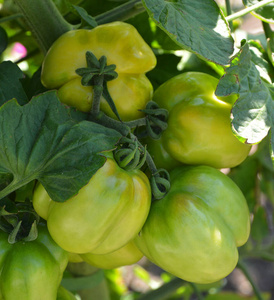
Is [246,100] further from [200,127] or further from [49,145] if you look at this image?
[49,145]

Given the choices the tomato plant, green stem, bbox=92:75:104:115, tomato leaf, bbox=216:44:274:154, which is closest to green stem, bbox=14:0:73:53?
the tomato plant

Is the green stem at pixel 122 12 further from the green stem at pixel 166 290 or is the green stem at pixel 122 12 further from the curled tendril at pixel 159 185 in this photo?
the green stem at pixel 166 290

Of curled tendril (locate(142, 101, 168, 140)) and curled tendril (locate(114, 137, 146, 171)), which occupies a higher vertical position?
curled tendril (locate(114, 137, 146, 171))

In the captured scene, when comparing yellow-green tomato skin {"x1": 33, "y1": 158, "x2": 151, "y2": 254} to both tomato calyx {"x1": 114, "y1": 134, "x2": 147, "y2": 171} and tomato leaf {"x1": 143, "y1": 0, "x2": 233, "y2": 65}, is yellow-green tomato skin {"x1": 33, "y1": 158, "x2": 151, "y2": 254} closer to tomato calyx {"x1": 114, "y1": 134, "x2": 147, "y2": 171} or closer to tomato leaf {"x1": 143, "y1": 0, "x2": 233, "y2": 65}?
tomato calyx {"x1": 114, "y1": 134, "x2": 147, "y2": 171}

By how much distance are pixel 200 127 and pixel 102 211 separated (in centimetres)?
17

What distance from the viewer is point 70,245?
1.71 ft

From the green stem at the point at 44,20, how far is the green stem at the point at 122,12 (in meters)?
0.05

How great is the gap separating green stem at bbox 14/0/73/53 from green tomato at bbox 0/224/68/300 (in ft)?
0.85

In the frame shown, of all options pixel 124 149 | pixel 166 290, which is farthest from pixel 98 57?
pixel 166 290

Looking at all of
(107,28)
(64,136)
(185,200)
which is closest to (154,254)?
(185,200)

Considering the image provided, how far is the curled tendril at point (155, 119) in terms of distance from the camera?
596 millimetres

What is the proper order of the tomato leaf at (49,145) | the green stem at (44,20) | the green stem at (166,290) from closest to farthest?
the tomato leaf at (49,145)
the green stem at (44,20)
the green stem at (166,290)

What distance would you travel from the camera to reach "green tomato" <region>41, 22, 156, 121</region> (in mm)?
583

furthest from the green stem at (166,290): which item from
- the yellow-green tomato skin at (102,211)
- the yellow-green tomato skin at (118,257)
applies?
the yellow-green tomato skin at (102,211)
